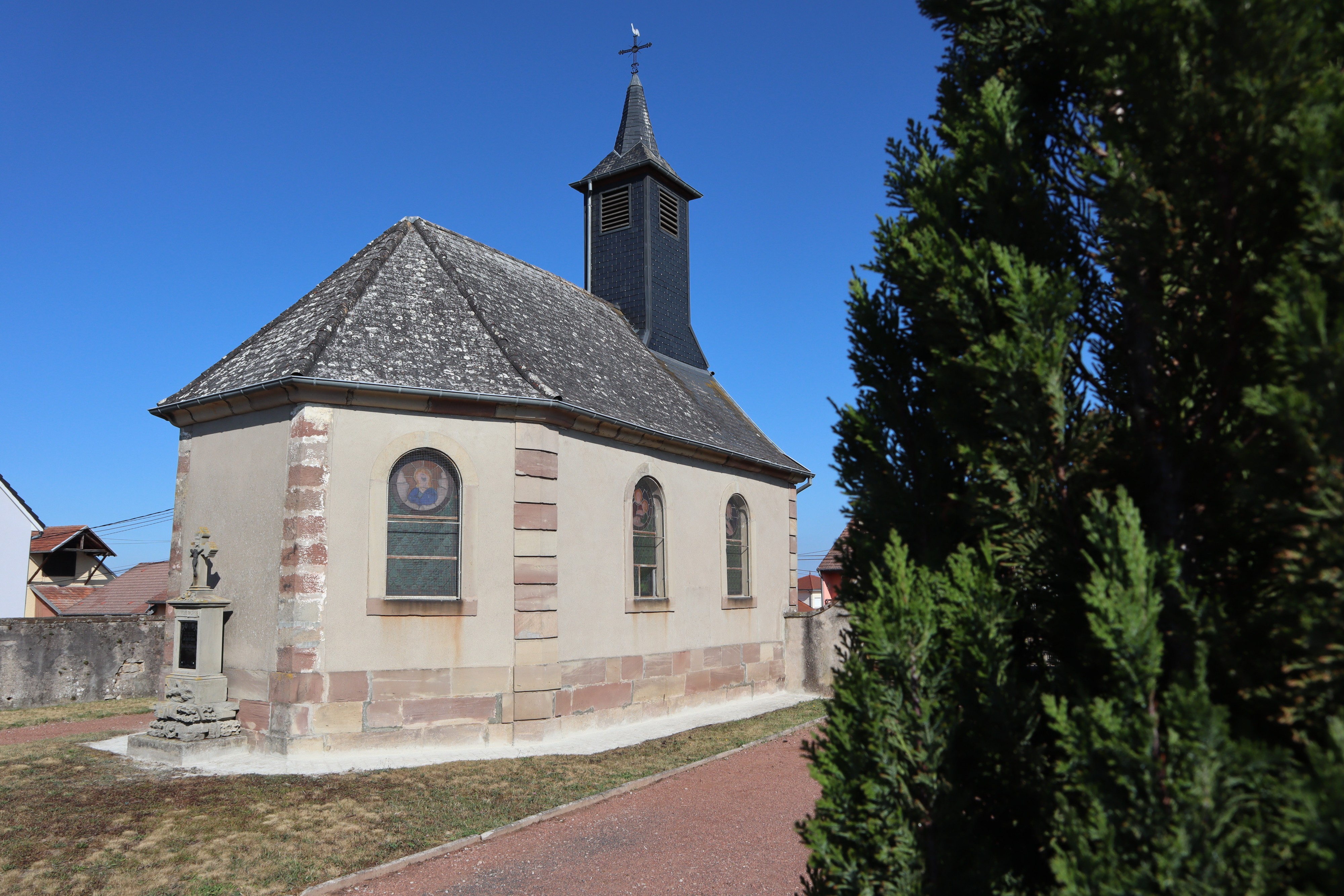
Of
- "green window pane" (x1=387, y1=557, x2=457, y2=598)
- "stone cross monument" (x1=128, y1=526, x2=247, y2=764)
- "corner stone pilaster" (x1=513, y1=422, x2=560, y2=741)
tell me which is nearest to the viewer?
"stone cross monument" (x1=128, y1=526, x2=247, y2=764)

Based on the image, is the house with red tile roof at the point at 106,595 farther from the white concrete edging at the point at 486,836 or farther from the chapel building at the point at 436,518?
the white concrete edging at the point at 486,836

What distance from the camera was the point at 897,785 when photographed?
114 inches

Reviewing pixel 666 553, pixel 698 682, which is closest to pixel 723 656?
pixel 698 682

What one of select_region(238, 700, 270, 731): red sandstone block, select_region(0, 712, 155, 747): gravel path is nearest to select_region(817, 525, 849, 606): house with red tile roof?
select_region(238, 700, 270, 731): red sandstone block

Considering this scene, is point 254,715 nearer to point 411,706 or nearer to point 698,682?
point 411,706

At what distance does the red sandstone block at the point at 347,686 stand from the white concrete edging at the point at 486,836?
151 inches

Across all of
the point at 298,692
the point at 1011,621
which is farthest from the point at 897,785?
the point at 298,692

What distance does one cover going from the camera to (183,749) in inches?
398

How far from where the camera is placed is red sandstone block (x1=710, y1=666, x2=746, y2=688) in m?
15.3

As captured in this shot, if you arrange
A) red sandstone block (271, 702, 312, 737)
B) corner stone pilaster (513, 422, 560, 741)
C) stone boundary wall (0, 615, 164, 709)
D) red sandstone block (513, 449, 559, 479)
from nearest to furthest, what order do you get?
red sandstone block (271, 702, 312, 737), corner stone pilaster (513, 422, 560, 741), red sandstone block (513, 449, 559, 479), stone boundary wall (0, 615, 164, 709)

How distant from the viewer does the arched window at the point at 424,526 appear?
36.5 ft

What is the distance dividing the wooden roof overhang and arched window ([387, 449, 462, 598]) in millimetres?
736

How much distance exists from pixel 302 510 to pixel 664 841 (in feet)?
21.2

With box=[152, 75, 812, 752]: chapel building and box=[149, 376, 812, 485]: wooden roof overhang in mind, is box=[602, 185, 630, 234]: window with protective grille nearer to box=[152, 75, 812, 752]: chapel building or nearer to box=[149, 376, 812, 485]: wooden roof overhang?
box=[152, 75, 812, 752]: chapel building
